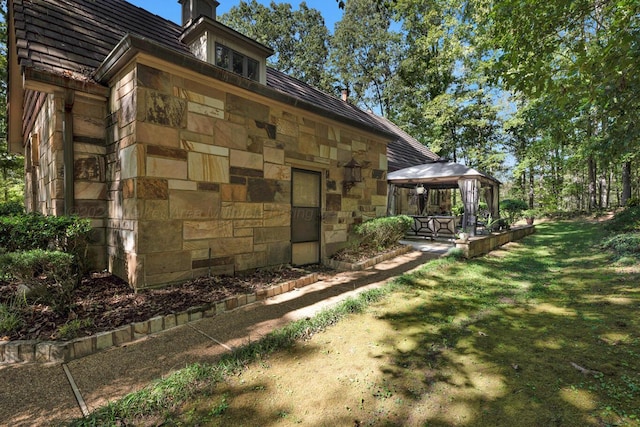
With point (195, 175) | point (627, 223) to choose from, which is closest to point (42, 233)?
point (195, 175)

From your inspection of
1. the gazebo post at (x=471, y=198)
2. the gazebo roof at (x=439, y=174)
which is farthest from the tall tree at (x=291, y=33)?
the gazebo post at (x=471, y=198)

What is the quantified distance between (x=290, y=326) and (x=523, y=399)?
220 cm

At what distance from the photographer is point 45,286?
11.0 ft

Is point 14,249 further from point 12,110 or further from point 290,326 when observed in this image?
point 12,110

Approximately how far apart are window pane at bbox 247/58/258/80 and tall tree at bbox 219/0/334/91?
1976 centimetres

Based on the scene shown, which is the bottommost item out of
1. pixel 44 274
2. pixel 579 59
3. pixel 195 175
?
pixel 44 274

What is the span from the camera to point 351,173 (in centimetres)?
703

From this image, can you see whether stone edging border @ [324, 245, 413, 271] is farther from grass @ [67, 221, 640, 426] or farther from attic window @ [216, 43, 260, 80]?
attic window @ [216, 43, 260, 80]

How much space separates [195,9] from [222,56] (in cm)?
226

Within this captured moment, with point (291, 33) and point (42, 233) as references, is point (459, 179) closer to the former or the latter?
point (42, 233)

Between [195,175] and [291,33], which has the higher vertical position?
[291,33]

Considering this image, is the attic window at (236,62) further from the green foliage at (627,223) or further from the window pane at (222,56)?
the green foliage at (627,223)

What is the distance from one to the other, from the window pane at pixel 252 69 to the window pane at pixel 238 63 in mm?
151

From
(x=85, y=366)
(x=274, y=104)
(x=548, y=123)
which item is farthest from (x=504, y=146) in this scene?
(x=85, y=366)
